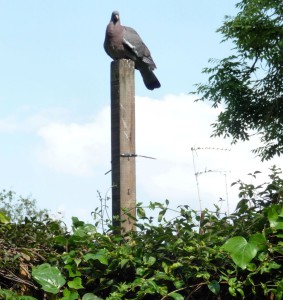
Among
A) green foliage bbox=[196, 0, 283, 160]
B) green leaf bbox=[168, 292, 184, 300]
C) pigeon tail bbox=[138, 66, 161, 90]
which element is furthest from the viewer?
green foliage bbox=[196, 0, 283, 160]

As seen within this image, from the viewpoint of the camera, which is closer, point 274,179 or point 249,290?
point 249,290

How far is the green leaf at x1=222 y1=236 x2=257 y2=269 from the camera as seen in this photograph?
3.64 metres

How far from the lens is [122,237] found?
424cm

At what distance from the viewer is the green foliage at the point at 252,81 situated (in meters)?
25.5

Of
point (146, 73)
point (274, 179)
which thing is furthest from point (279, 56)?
point (274, 179)

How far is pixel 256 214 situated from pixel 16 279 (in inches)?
51.5

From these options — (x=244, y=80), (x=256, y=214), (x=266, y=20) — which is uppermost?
(x=266, y=20)

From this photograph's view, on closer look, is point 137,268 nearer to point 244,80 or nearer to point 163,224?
point 163,224

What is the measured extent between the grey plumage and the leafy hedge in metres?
2.14

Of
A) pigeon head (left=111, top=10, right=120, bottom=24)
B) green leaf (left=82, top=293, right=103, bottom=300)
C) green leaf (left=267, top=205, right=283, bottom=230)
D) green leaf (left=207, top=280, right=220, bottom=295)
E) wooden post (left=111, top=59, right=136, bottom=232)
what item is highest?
pigeon head (left=111, top=10, right=120, bottom=24)

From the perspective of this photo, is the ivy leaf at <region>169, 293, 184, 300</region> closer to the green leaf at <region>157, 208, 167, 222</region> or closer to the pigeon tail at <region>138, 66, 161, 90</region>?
the green leaf at <region>157, 208, 167, 222</region>

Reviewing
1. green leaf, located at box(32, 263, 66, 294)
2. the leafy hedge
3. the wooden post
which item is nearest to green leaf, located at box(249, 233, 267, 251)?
the leafy hedge

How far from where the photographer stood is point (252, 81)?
26.4 m

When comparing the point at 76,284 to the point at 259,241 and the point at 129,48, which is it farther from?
the point at 129,48
